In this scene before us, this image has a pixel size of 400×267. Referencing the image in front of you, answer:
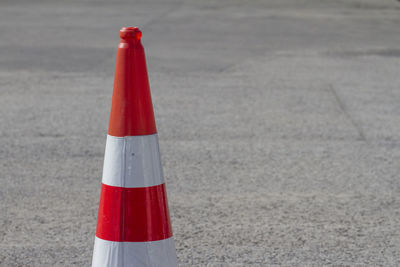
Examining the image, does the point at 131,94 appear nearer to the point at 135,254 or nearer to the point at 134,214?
the point at 134,214

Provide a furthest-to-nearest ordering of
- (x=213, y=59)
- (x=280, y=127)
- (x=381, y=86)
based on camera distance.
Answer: (x=213, y=59), (x=381, y=86), (x=280, y=127)

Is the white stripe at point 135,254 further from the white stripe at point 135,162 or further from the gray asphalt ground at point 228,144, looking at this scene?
the gray asphalt ground at point 228,144

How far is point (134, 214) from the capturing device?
2984 mm

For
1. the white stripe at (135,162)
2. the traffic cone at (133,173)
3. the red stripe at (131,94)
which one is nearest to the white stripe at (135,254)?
the traffic cone at (133,173)

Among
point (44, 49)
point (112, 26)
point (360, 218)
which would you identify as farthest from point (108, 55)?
point (360, 218)

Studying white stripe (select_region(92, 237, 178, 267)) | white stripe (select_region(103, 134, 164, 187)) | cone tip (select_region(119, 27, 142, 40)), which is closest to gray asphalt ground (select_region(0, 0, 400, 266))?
white stripe (select_region(92, 237, 178, 267))

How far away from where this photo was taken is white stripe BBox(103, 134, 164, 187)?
2980mm

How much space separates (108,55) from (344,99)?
429 cm

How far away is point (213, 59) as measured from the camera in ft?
35.3

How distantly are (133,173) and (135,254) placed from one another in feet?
1.12

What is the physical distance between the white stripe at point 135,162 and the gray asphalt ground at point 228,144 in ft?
3.05

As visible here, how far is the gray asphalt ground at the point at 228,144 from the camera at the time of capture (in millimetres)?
4102

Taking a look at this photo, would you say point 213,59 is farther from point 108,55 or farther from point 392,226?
point 392,226

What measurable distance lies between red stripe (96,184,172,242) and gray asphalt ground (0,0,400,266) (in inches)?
31.8
